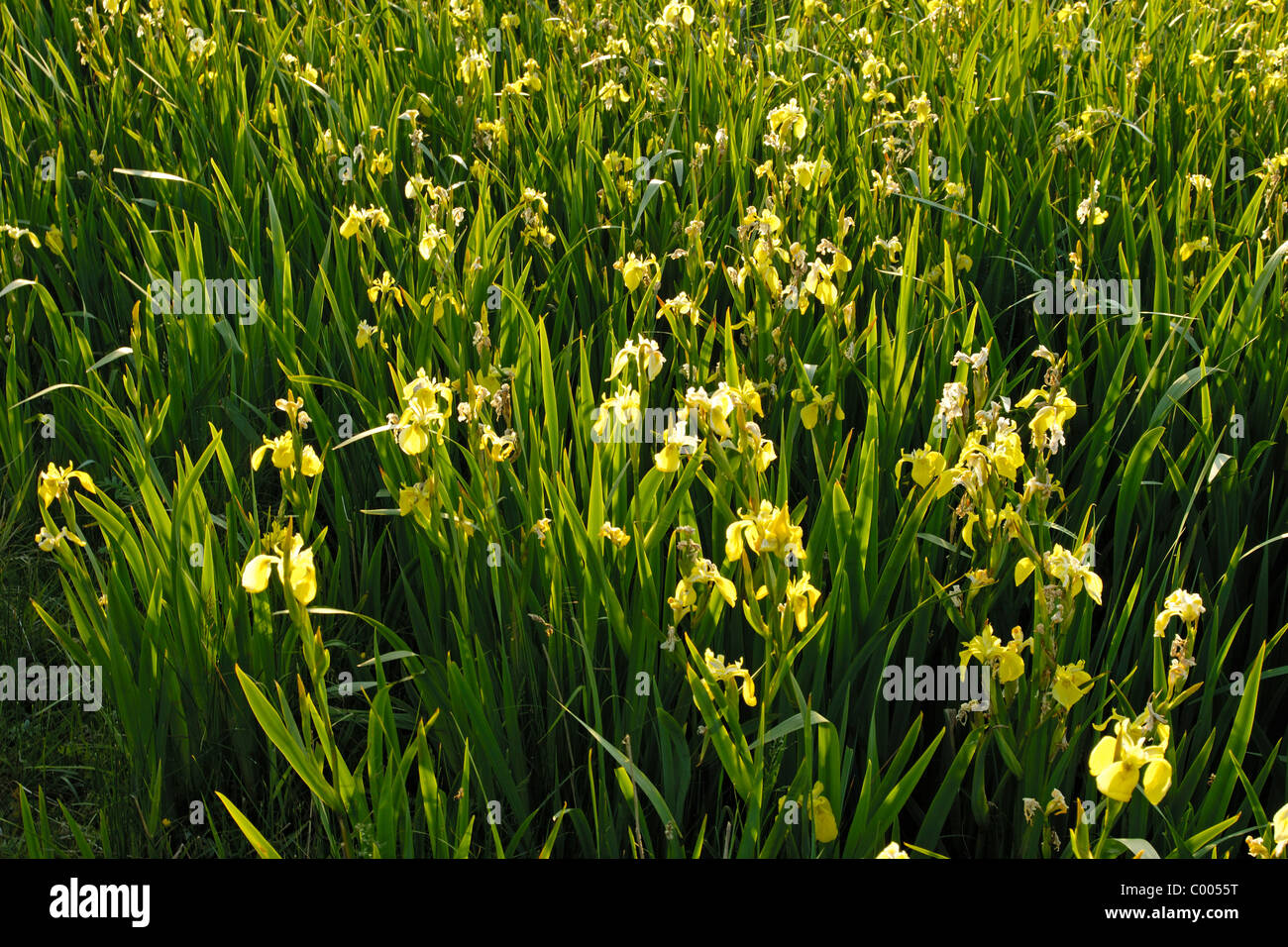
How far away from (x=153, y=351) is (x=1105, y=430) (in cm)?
169

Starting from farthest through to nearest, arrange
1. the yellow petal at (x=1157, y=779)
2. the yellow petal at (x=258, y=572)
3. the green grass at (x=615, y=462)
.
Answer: the green grass at (x=615, y=462)
the yellow petal at (x=258, y=572)
the yellow petal at (x=1157, y=779)

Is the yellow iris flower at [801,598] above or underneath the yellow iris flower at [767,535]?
underneath

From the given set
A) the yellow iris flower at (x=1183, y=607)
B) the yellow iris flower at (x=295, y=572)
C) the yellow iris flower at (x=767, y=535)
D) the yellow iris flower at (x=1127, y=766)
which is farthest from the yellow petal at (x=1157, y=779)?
the yellow iris flower at (x=295, y=572)

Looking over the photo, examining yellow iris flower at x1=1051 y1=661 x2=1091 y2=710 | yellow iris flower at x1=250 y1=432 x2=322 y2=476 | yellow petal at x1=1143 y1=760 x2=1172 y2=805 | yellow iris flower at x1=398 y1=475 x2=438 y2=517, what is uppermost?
yellow petal at x1=1143 y1=760 x2=1172 y2=805

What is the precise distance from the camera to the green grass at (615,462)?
1397 millimetres

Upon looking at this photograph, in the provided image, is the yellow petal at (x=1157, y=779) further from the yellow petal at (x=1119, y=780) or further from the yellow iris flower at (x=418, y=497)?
the yellow iris flower at (x=418, y=497)

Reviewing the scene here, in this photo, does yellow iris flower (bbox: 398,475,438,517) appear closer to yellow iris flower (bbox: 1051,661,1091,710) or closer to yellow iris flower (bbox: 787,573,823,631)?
yellow iris flower (bbox: 787,573,823,631)

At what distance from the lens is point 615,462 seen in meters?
1.66

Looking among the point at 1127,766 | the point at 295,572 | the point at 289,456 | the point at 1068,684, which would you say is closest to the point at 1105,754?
the point at 1127,766

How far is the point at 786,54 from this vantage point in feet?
12.2

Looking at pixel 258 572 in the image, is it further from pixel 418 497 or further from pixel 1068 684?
pixel 1068 684

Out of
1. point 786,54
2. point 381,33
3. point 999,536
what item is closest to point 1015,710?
point 999,536

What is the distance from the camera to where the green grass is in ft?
4.58

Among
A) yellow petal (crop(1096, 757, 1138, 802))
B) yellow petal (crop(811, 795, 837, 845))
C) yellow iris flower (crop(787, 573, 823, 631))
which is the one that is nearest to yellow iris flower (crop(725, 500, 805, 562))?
yellow iris flower (crop(787, 573, 823, 631))
